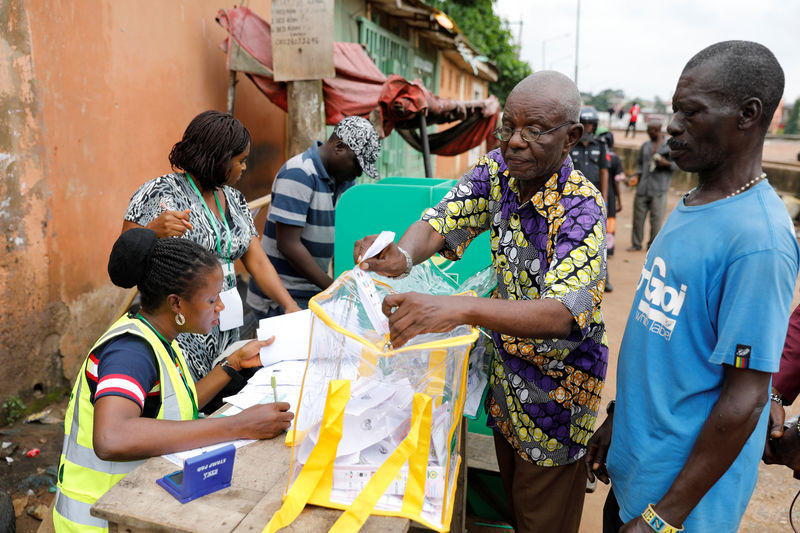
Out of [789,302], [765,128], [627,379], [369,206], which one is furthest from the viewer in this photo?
[369,206]

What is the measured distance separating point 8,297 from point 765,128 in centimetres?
353

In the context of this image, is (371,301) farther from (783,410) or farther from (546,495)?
(783,410)

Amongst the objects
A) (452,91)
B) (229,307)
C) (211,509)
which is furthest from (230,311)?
(452,91)

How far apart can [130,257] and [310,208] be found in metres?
1.53

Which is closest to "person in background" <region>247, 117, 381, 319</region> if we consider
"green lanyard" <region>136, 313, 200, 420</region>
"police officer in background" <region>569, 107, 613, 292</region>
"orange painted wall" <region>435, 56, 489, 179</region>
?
"green lanyard" <region>136, 313, 200, 420</region>

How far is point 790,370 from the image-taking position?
A: 6.17 feet

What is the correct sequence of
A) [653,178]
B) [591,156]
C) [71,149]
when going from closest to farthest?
[71,149] → [591,156] → [653,178]

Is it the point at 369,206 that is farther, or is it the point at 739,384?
the point at 369,206

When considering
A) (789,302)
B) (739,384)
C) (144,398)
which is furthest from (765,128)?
(144,398)

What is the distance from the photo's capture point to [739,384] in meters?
1.25

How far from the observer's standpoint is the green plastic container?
2.88 meters

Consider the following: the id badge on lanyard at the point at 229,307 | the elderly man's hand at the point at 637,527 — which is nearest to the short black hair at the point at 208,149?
the id badge on lanyard at the point at 229,307

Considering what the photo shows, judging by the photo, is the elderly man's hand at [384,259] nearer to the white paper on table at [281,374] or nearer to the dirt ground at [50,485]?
the white paper on table at [281,374]

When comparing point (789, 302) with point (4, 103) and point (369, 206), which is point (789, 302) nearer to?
point (369, 206)
